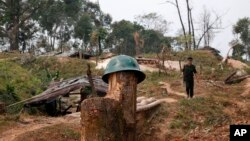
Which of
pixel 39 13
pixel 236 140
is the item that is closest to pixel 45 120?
pixel 236 140

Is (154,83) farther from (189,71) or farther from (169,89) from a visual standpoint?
(189,71)

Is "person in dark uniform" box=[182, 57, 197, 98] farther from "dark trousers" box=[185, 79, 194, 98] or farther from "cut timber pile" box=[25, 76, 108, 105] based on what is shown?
"cut timber pile" box=[25, 76, 108, 105]

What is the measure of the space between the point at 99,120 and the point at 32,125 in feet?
22.8

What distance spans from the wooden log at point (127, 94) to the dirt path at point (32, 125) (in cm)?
505

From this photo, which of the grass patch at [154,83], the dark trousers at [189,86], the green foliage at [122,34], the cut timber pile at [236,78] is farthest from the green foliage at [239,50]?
the dark trousers at [189,86]

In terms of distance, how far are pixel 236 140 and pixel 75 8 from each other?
39.5 m

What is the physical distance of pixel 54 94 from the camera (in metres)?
15.8

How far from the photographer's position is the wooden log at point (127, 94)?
21.6 ft

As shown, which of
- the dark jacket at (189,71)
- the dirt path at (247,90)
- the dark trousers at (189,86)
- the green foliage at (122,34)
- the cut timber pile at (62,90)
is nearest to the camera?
the dark jacket at (189,71)

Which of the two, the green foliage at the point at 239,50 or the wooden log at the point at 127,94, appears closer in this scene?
the wooden log at the point at 127,94

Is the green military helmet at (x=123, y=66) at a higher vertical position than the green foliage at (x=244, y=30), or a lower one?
lower

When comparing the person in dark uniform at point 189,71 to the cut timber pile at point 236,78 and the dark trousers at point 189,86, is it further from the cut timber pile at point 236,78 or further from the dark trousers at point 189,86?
the cut timber pile at point 236,78

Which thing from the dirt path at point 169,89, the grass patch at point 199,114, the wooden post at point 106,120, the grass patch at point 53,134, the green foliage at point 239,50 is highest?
the green foliage at point 239,50

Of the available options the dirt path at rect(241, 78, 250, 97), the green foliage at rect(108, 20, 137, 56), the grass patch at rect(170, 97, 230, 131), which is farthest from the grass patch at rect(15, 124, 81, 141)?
the green foliage at rect(108, 20, 137, 56)
